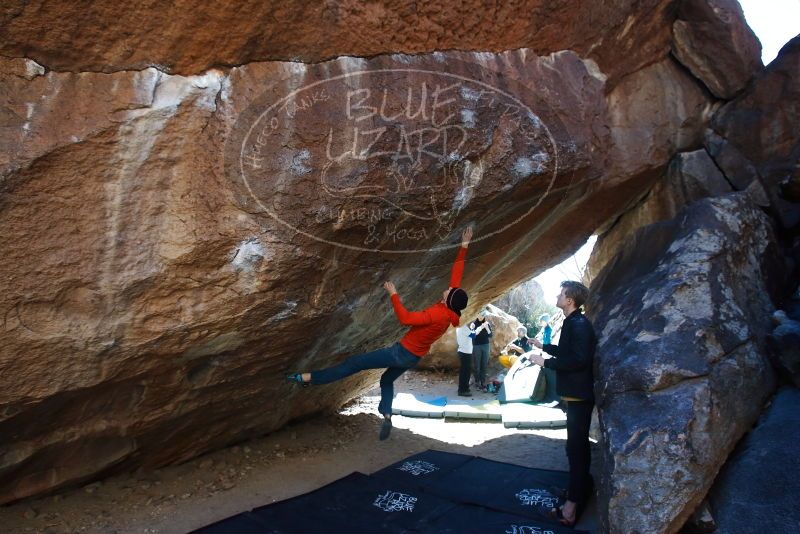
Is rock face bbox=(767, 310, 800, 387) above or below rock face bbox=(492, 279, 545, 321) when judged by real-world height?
above

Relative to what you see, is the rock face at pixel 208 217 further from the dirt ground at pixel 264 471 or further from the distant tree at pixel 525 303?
the distant tree at pixel 525 303

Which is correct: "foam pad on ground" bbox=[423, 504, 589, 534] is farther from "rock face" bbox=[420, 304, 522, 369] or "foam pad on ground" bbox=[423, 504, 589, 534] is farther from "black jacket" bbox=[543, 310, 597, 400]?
"rock face" bbox=[420, 304, 522, 369]

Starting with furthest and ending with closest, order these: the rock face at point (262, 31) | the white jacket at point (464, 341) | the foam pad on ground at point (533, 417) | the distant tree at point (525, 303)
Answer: the distant tree at point (525, 303) < the white jacket at point (464, 341) < the foam pad on ground at point (533, 417) < the rock face at point (262, 31)

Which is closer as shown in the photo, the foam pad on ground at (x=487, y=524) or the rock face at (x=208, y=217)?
the rock face at (x=208, y=217)

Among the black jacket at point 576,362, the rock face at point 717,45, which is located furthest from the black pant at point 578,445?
the rock face at point 717,45

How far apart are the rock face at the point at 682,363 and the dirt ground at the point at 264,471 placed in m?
0.66

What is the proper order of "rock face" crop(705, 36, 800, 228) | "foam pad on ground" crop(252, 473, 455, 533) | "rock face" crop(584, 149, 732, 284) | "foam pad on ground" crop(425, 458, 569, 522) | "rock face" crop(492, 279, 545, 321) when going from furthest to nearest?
"rock face" crop(492, 279, 545, 321) < "rock face" crop(584, 149, 732, 284) < "rock face" crop(705, 36, 800, 228) < "foam pad on ground" crop(425, 458, 569, 522) < "foam pad on ground" crop(252, 473, 455, 533)

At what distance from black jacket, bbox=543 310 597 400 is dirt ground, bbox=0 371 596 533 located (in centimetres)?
76

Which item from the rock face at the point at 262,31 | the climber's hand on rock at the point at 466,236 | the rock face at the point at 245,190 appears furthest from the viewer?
the climber's hand on rock at the point at 466,236

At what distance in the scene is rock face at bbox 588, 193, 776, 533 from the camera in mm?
2756

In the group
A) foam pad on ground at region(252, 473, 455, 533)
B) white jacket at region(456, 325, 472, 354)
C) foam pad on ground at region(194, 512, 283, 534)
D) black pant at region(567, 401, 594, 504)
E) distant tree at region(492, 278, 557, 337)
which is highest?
black pant at region(567, 401, 594, 504)

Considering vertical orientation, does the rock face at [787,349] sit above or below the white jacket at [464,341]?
above

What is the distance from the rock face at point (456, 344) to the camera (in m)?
10.1

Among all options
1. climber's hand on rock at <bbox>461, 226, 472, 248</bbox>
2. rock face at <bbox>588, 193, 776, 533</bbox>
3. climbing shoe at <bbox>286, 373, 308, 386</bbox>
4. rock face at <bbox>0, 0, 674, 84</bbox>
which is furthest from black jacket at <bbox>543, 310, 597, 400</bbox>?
rock face at <bbox>0, 0, 674, 84</bbox>
